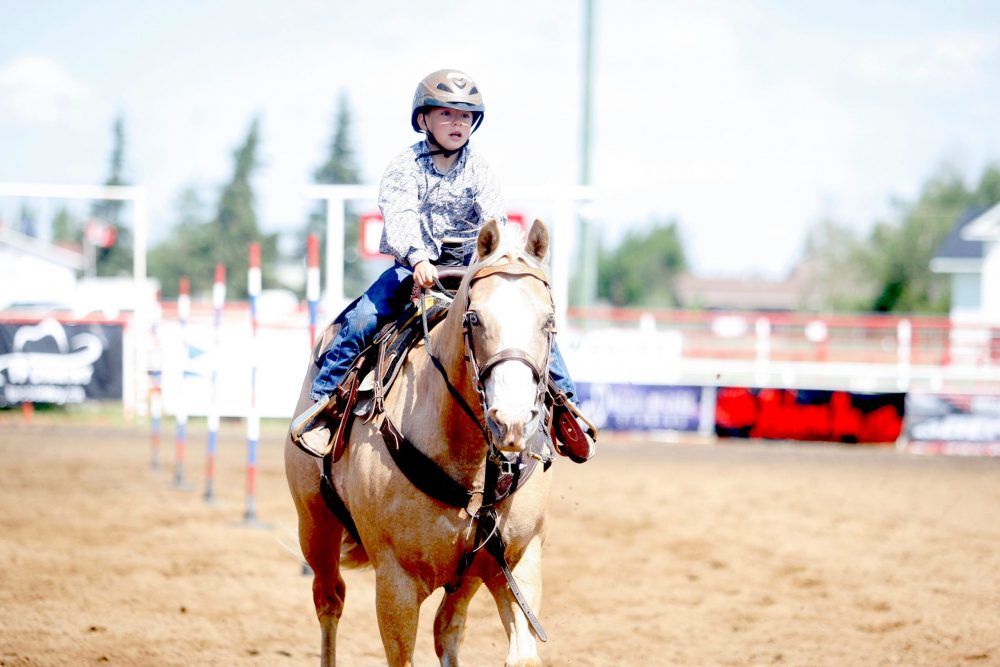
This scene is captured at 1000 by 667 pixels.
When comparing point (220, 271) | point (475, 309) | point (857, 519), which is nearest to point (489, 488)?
point (475, 309)

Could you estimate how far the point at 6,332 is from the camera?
17172 millimetres

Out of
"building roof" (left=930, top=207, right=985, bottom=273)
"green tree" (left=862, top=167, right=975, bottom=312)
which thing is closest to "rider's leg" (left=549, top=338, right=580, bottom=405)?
"building roof" (left=930, top=207, right=985, bottom=273)

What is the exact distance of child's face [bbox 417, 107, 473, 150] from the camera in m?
4.35

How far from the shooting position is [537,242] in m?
3.63

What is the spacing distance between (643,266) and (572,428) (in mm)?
99563

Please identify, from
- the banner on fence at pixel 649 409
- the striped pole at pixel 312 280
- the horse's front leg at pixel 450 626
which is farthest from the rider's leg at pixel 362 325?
the banner on fence at pixel 649 409

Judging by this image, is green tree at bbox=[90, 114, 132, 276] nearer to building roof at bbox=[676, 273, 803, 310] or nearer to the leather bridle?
building roof at bbox=[676, 273, 803, 310]

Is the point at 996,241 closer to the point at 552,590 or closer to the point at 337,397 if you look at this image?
the point at 552,590

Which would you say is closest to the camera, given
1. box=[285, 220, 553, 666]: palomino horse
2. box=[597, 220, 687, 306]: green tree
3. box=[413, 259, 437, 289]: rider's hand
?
box=[285, 220, 553, 666]: palomino horse

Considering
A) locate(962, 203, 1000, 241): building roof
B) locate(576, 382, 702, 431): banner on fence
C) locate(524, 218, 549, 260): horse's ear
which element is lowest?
locate(576, 382, 702, 431): banner on fence

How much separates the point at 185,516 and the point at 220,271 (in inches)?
97.8

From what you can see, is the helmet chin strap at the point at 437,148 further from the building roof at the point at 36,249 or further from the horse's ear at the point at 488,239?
the building roof at the point at 36,249

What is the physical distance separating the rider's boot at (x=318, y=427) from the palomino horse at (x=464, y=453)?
12 centimetres

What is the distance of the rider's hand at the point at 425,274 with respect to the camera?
3945 millimetres
